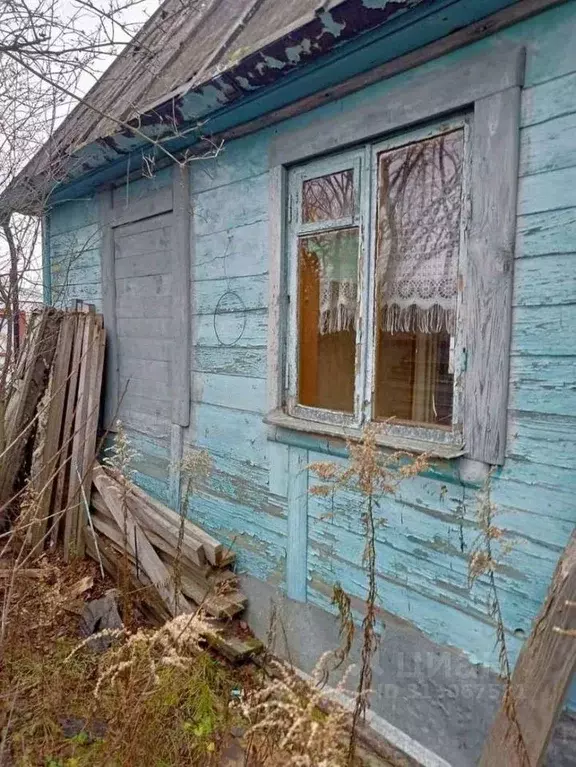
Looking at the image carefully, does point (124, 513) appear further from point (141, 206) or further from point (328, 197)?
point (141, 206)

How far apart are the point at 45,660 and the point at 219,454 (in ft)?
4.81

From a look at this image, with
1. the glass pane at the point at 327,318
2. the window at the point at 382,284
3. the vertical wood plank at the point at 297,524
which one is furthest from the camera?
the vertical wood plank at the point at 297,524

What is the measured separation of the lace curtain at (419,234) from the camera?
82.4 inches

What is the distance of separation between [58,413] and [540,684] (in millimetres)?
3672

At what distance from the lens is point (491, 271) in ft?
6.24

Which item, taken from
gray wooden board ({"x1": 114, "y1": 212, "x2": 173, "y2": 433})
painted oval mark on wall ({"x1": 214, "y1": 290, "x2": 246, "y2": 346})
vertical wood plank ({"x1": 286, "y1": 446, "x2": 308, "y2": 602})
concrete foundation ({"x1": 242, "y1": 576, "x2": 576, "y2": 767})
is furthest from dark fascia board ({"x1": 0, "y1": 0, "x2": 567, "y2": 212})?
concrete foundation ({"x1": 242, "y1": 576, "x2": 576, "y2": 767})

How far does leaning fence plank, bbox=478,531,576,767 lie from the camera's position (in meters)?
1.44

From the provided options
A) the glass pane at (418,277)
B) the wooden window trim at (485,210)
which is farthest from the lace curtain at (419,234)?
the wooden window trim at (485,210)

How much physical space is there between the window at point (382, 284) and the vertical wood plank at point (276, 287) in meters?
0.06

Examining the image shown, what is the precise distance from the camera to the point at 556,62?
1735mm

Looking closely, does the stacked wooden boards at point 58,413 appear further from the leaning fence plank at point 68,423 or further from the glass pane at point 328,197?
the glass pane at point 328,197

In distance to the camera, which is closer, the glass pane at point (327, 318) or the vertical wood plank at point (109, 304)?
the glass pane at point (327, 318)

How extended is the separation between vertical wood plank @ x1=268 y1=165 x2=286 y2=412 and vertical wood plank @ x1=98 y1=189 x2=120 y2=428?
1.88 m

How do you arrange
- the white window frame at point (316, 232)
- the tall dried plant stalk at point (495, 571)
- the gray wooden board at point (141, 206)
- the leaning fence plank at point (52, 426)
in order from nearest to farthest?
the tall dried plant stalk at point (495, 571), the white window frame at point (316, 232), the gray wooden board at point (141, 206), the leaning fence plank at point (52, 426)
